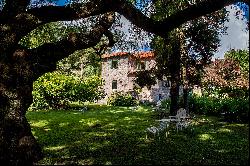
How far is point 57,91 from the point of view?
125 ft

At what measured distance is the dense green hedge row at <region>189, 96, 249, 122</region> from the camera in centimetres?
2398

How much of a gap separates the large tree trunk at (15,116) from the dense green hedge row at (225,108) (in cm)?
1137

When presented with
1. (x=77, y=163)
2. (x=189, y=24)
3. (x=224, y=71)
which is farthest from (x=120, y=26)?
(x=224, y=71)

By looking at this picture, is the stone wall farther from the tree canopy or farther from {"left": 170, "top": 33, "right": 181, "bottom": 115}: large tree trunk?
the tree canopy

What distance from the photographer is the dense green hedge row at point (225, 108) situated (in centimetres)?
2398

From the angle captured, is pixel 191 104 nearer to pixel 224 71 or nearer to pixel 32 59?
pixel 224 71

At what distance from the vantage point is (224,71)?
150 feet

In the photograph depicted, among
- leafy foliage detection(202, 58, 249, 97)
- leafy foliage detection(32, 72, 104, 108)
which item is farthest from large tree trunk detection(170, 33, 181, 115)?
leafy foliage detection(202, 58, 249, 97)

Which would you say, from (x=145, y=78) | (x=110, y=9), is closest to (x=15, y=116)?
(x=110, y=9)

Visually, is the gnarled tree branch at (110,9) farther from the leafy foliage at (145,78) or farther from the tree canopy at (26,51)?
the leafy foliage at (145,78)

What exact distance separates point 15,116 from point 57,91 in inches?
1076

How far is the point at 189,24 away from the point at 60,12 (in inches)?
657

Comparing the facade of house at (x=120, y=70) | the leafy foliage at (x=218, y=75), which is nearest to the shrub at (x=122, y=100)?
the leafy foliage at (x=218, y=75)

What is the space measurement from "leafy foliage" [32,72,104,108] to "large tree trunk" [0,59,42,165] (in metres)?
26.5
